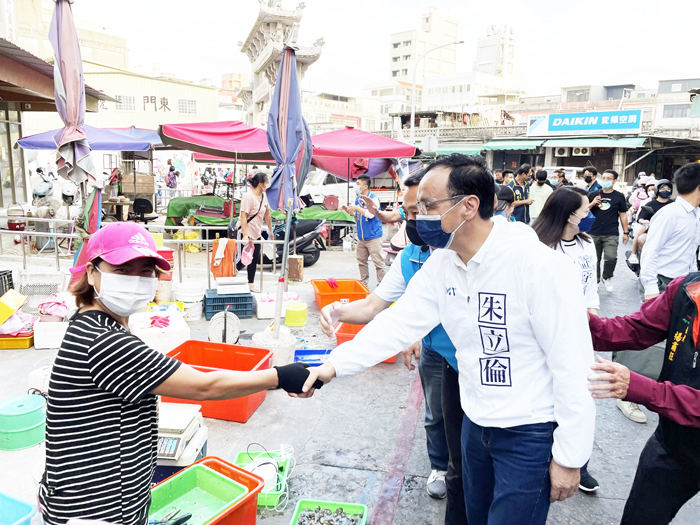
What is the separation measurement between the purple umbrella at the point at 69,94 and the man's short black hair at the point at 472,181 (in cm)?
523

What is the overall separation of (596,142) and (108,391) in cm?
3125

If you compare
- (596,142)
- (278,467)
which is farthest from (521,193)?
(596,142)

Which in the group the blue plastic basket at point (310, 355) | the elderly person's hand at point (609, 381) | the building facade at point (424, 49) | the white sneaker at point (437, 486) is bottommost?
the white sneaker at point (437, 486)

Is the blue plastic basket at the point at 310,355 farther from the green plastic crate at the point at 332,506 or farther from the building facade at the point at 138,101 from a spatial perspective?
the building facade at the point at 138,101

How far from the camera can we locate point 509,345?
1.93 metres

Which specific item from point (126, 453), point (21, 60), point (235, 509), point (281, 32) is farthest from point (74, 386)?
point (281, 32)

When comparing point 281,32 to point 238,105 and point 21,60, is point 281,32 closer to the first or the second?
point 21,60

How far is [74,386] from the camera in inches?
67.3

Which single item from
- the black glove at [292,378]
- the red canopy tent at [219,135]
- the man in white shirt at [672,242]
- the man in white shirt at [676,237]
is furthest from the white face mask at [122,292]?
the red canopy tent at [219,135]

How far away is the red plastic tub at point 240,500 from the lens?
2508 millimetres

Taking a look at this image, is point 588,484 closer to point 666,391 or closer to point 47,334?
point 666,391

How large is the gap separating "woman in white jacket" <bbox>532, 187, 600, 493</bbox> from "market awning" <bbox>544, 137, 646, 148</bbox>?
85.4 feet

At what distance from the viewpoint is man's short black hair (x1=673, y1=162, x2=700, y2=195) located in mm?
4345

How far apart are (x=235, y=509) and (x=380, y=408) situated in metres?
2.31
